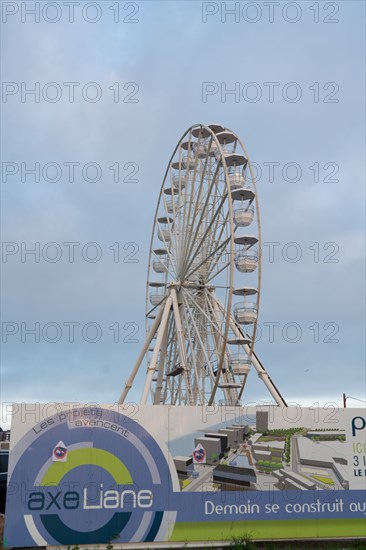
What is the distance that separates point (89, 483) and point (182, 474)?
179cm

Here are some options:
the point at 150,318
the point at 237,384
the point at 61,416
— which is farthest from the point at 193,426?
the point at 150,318

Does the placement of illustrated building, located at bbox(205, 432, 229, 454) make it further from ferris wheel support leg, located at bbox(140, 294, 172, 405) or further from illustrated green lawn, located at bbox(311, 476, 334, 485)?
ferris wheel support leg, located at bbox(140, 294, 172, 405)

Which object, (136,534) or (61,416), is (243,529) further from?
(61,416)

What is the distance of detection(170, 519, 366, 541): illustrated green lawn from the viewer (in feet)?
38.7

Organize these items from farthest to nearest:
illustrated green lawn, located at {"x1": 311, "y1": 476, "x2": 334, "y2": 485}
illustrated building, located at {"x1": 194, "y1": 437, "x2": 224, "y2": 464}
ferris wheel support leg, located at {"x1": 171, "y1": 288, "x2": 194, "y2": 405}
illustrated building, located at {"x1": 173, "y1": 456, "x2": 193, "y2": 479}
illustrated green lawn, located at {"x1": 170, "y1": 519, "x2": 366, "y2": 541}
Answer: ferris wheel support leg, located at {"x1": 171, "y1": 288, "x2": 194, "y2": 405}, illustrated green lawn, located at {"x1": 311, "y1": 476, "x2": 334, "y2": 485}, illustrated building, located at {"x1": 194, "y1": 437, "x2": 224, "y2": 464}, illustrated building, located at {"x1": 173, "y1": 456, "x2": 193, "y2": 479}, illustrated green lawn, located at {"x1": 170, "y1": 519, "x2": 366, "y2": 541}

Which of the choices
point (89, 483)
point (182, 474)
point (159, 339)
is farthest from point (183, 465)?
point (159, 339)

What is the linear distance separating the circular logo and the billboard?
→ 0.02 m

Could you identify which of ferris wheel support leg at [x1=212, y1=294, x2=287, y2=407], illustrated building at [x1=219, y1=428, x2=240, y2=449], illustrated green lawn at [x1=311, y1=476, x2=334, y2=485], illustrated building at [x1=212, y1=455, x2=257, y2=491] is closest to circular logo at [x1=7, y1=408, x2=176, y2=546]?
illustrated building at [x1=212, y1=455, x2=257, y2=491]

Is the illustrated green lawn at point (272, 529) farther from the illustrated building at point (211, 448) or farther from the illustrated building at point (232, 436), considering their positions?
the illustrated building at point (232, 436)

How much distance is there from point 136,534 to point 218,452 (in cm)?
217

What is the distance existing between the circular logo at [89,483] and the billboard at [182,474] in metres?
0.02

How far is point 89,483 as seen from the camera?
1156 cm

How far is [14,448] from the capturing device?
11.4 m

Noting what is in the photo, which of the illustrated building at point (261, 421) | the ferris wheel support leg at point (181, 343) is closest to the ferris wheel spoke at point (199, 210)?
the ferris wheel support leg at point (181, 343)
